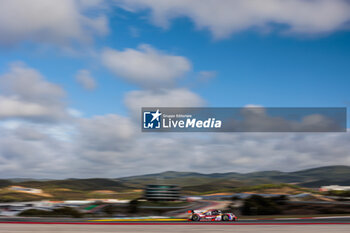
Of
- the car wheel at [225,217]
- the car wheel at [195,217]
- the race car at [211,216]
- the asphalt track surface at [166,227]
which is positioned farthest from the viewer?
the car wheel at [195,217]

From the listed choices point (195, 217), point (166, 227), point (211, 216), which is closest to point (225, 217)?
point (211, 216)

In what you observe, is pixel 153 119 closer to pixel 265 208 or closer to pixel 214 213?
pixel 214 213

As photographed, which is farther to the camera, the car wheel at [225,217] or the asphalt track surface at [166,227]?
the car wheel at [225,217]

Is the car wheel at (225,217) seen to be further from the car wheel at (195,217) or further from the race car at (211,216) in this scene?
the car wheel at (195,217)

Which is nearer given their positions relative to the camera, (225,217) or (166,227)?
(166,227)

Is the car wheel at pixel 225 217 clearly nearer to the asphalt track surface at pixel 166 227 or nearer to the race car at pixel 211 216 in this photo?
the race car at pixel 211 216

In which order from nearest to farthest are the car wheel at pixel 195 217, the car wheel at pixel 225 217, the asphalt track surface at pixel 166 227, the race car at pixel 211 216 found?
the asphalt track surface at pixel 166 227 < the car wheel at pixel 225 217 < the race car at pixel 211 216 < the car wheel at pixel 195 217

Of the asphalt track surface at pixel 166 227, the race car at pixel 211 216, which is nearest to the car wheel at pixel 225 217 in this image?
the race car at pixel 211 216

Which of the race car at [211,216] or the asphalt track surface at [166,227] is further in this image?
the race car at [211,216]

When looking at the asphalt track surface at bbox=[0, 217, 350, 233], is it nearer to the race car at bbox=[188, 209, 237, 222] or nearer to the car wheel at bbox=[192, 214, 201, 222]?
the race car at bbox=[188, 209, 237, 222]

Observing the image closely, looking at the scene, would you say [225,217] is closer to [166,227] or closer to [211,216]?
[211,216]

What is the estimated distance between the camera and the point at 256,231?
23297 millimetres

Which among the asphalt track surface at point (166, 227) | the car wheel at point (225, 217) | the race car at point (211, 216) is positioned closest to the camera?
the asphalt track surface at point (166, 227)

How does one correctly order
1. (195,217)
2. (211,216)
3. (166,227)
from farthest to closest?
(195,217), (211,216), (166,227)
